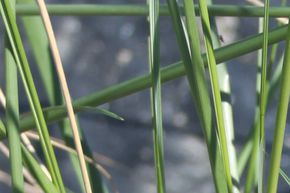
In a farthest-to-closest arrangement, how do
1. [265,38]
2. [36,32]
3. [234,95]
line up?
[234,95] → [36,32] → [265,38]

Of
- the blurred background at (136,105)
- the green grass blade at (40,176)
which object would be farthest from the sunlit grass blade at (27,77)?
the blurred background at (136,105)

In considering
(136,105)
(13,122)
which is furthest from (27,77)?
(136,105)

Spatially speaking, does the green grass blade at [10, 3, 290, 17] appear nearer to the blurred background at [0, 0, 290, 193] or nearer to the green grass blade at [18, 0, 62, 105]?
the green grass blade at [18, 0, 62, 105]

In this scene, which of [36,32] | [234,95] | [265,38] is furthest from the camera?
[234,95]

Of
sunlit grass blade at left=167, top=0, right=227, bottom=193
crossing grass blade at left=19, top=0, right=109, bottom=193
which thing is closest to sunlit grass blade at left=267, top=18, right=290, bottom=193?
sunlit grass blade at left=167, top=0, right=227, bottom=193

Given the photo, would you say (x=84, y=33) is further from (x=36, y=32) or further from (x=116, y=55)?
(x=36, y=32)

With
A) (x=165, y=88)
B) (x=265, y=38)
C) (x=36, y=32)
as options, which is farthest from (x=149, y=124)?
(x=265, y=38)

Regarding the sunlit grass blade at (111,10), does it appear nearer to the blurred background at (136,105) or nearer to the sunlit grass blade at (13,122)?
the sunlit grass blade at (13,122)
